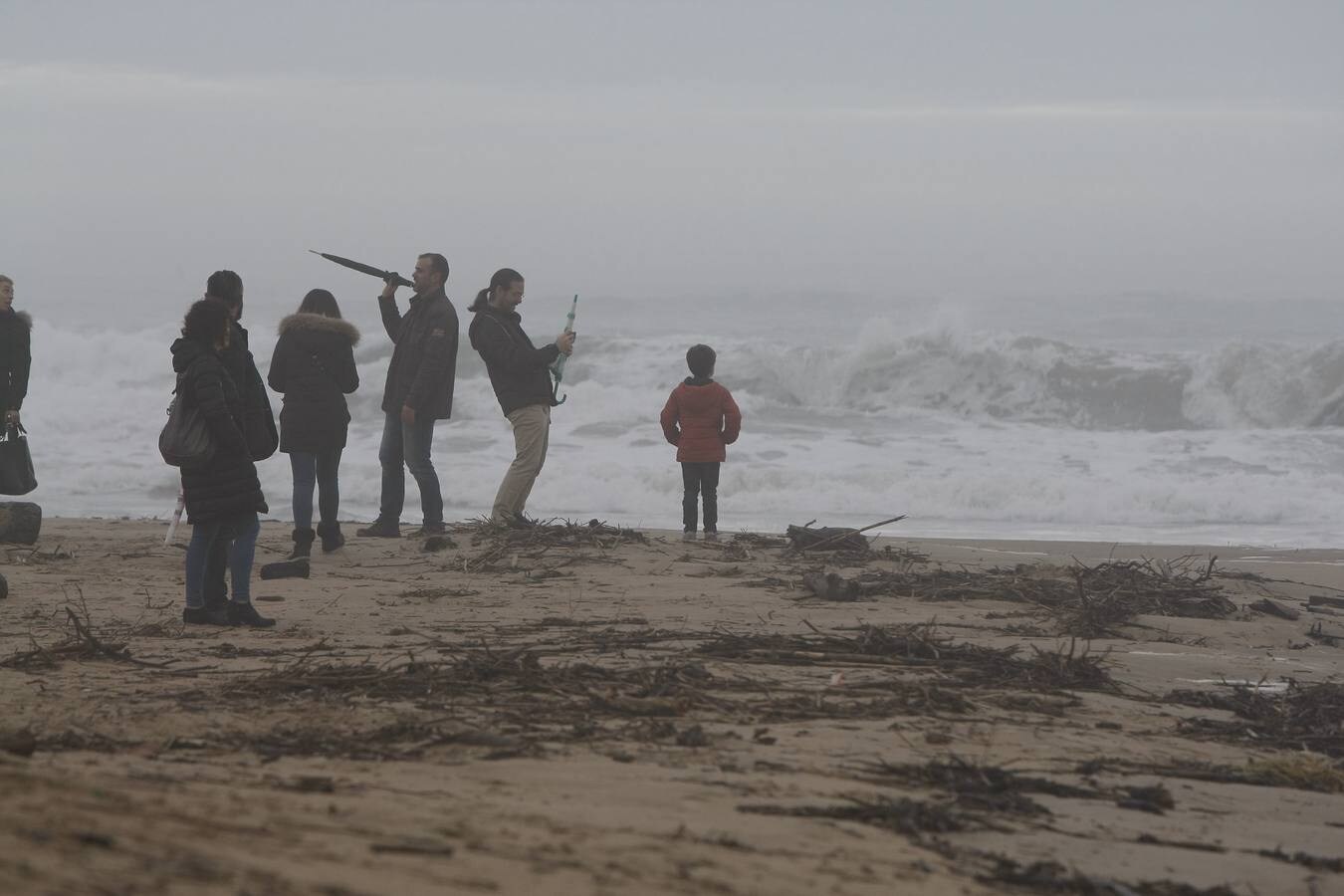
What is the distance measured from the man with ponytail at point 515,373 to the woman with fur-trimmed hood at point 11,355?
9.21 feet

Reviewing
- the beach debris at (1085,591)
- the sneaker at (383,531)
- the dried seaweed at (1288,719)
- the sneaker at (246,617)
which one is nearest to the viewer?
the dried seaweed at (1288,719)

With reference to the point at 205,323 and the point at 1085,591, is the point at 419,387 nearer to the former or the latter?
the point at 205,323

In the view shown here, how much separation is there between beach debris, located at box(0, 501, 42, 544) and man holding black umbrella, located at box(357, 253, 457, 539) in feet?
6.80

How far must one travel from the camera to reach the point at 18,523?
8.95m

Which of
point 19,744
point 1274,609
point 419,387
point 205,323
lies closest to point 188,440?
point 205,323

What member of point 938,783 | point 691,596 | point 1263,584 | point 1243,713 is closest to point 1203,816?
point 938,783

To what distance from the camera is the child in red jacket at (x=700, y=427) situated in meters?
10.1

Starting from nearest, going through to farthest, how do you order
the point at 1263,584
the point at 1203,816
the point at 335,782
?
the point at 335,782 < the point at 1203,816 < the point at 1263,584

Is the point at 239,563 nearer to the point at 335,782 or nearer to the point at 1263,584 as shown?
the point at 335,782

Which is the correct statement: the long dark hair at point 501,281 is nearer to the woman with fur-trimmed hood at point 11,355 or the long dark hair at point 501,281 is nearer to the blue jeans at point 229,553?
the woman with fur-trimmed hood at point 11,355

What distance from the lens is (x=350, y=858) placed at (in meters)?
2.09

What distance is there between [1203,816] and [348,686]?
225cm

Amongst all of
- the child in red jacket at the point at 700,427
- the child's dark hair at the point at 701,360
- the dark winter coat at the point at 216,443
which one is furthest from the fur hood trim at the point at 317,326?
the child's dark hair at the point at 701,360

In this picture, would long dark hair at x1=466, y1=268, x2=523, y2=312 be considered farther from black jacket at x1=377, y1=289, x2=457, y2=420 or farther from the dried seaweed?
the dried seaweed
